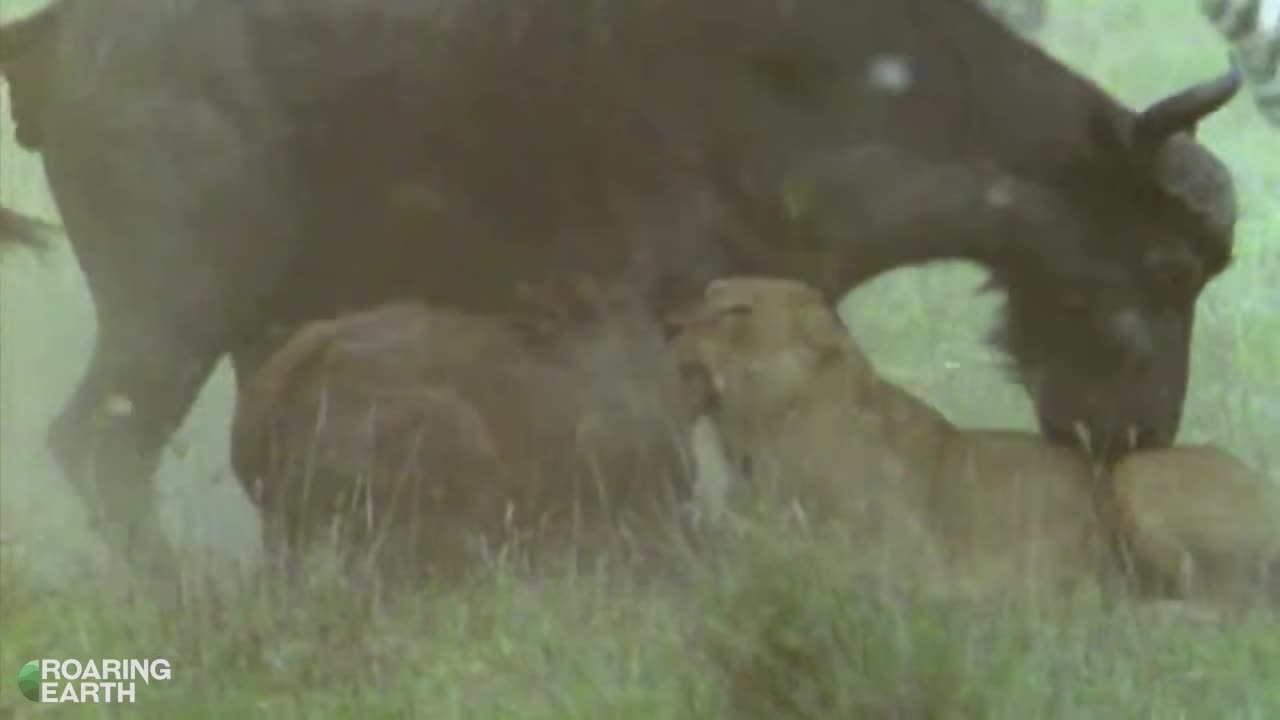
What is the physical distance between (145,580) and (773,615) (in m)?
0.53

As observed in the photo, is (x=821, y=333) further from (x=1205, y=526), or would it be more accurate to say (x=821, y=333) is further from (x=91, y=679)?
(x=91, y=679)

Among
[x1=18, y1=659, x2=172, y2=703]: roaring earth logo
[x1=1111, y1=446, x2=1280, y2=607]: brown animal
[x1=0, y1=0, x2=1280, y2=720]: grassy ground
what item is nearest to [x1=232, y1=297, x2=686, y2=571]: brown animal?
[x1=0, y1=0, x2=1280, y2=720]: grassy ground

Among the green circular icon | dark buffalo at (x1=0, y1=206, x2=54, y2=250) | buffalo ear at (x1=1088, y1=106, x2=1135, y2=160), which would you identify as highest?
buffalo ear at (x1=1088, y1=106, x2=1135, y2=160)

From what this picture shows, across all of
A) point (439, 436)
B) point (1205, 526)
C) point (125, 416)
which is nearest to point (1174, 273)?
point (1205, 526)

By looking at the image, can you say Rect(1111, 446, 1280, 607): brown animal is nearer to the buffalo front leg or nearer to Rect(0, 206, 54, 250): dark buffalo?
the buffalo front leg

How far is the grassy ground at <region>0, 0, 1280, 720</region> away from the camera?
5.72ft

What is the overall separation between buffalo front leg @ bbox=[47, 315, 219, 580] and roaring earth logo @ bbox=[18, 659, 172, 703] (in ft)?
0.43

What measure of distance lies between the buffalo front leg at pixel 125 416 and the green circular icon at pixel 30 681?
13cm

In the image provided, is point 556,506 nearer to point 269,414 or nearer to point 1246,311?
point 269,414

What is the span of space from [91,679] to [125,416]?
0.80 feet

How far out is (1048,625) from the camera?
1787 mm

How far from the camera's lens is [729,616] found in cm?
177

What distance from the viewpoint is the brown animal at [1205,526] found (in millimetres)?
1815

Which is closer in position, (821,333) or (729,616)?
(729,616)
